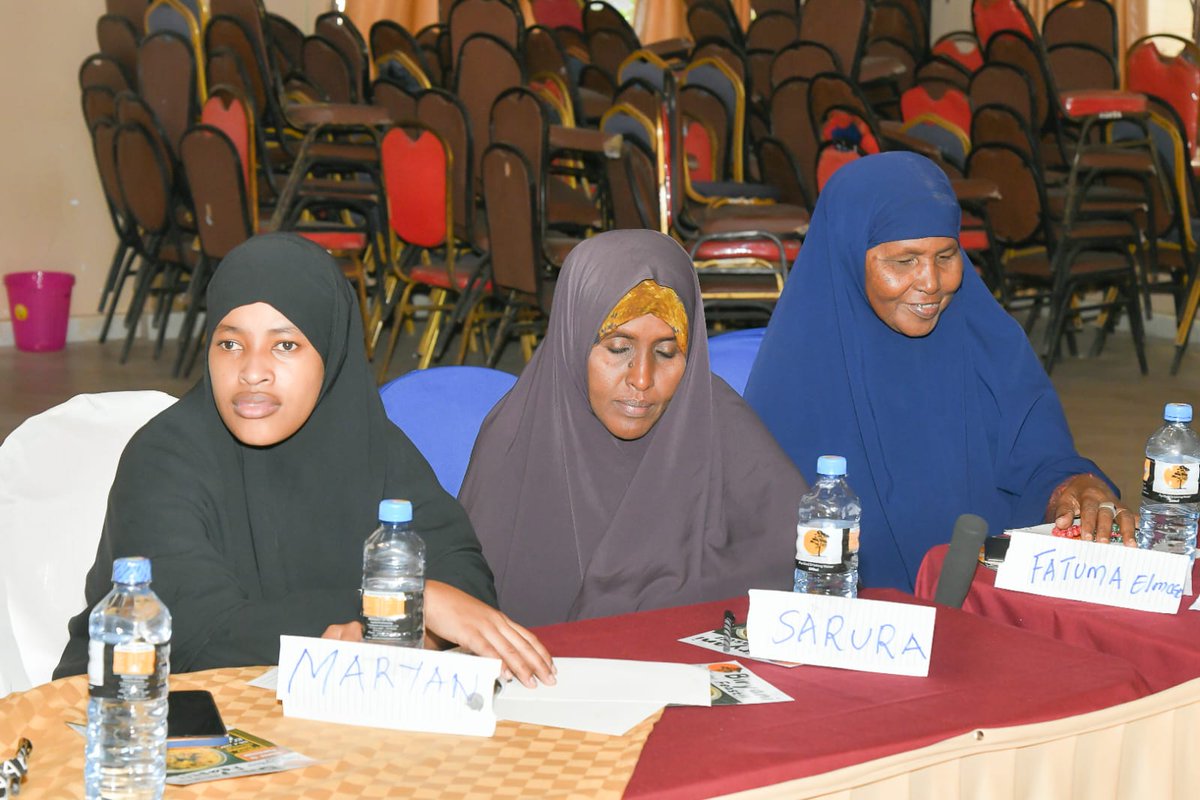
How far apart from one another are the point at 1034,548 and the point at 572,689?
2.67 feet

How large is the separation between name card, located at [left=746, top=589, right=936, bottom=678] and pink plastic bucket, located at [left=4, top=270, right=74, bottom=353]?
6936mm

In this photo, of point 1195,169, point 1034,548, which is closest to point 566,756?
point 1034,548

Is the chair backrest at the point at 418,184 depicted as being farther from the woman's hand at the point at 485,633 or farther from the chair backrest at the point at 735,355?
the woman's hand at the point at 485,633

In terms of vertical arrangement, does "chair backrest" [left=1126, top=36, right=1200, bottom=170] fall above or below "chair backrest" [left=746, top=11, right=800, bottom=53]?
below

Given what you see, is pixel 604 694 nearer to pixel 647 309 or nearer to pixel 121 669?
pixel 121 669

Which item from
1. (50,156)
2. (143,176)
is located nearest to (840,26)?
(143,176)

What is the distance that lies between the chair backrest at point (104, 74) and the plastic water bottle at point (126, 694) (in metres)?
6.74

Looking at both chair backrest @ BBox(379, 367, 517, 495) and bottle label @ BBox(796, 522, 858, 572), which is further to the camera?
chair backrest @ BBox(379, 367, 517, 495)

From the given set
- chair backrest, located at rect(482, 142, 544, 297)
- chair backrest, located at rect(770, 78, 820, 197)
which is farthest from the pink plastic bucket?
chair backrest, located at rect(770, 78, 820, 197)

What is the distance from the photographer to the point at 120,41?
7.74 metres

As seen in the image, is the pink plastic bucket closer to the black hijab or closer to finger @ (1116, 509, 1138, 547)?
the black hijab

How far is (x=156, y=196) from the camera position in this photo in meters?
6.70

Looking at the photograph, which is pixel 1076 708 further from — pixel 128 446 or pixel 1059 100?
pixel 1059 100

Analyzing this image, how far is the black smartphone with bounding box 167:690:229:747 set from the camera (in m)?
1.32
